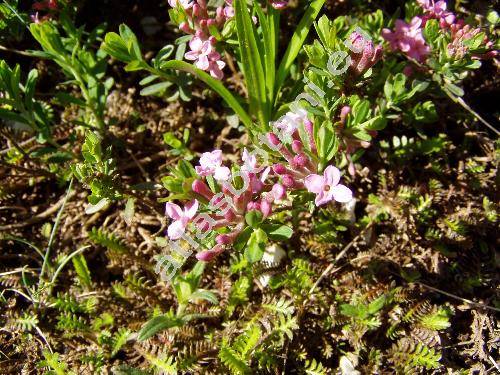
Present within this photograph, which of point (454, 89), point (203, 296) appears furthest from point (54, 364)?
point (454, 89)

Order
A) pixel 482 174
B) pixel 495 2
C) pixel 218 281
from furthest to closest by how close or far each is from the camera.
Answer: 1. pixel 495 2
2. pixel 482 174
3. pixel 218 281

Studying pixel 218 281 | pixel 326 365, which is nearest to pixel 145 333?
pixel 218 281

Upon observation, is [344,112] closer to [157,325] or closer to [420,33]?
[420,33]

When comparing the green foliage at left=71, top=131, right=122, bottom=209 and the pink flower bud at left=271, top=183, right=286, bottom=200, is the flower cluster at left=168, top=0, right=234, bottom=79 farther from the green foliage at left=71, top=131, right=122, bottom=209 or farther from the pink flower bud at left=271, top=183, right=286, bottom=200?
the pink flower bud at left=271, top=183, right=286, bottom=200

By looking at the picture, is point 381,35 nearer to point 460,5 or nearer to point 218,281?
point 460,5

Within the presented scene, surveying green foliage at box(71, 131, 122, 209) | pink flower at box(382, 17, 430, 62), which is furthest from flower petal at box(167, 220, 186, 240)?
pink flower at box(382, 17, 430, 62)
